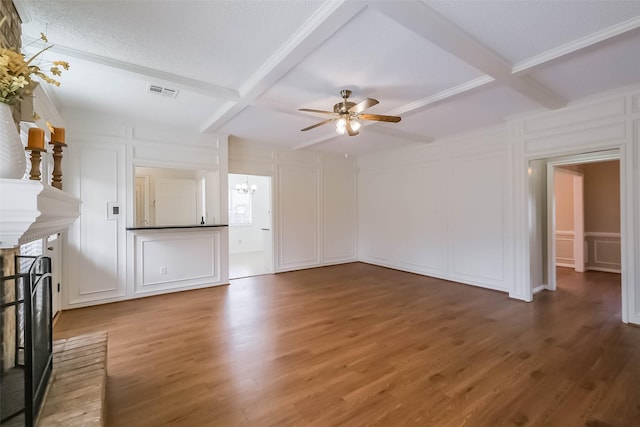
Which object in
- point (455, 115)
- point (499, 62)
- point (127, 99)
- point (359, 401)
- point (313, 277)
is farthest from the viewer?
point (313, 277)

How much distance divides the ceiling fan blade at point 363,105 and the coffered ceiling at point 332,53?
0.26 metres

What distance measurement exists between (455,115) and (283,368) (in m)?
3.98

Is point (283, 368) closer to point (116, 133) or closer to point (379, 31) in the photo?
point (379, 31)

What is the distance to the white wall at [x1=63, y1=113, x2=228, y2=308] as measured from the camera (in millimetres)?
3996

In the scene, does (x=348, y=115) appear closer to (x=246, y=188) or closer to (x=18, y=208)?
(x=18, y=208)

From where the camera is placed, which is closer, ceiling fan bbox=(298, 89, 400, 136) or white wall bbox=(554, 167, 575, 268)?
ceiling fan bbox=(298, 89, 400, 136)

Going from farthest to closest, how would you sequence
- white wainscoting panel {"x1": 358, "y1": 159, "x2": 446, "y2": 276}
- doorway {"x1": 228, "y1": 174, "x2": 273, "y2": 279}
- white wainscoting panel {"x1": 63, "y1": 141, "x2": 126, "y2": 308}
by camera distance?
doorway {"x1": 228, "y1": 174, "x2": 273, "y2": 279}, white wainscoting panel {"x1": 358, "y1": 159, "x2": 446, "y2": 276}, white wainscoting panel {"x1": 63, "y1": 141, "x2": 126, "y2": 308}

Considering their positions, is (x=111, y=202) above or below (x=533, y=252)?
above

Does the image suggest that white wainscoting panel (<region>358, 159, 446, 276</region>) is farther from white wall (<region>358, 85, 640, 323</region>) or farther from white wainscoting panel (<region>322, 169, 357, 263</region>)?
white wainscoting panel (<region>322, 169, 357, 263</region>)

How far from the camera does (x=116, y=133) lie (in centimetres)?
425

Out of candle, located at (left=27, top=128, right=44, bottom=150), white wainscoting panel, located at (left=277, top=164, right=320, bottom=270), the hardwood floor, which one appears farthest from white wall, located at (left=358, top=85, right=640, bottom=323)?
candle, located at (left=27, top=128, right=44, bottom=150)

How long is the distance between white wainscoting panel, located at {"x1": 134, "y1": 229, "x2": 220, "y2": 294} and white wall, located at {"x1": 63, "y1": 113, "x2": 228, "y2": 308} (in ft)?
0.04

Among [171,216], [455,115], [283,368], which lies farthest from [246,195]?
[283,368]

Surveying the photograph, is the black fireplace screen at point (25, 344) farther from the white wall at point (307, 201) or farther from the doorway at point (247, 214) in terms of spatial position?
the doorway at point (247, 214)
